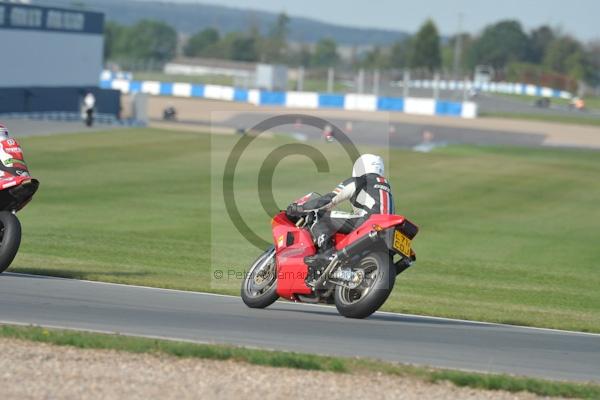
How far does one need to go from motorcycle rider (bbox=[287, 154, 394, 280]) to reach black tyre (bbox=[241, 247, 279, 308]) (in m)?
0.48

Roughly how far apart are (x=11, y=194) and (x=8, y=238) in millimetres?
544

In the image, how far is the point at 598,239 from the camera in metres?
25.1

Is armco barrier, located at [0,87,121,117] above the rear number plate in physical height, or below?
below

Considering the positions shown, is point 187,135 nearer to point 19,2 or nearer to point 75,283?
point 19,2

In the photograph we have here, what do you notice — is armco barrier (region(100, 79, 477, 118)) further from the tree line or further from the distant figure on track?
the tree line

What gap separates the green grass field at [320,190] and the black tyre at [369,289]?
86.3 inches

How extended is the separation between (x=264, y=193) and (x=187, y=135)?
61.3ft

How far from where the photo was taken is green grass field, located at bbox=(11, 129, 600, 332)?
49.8 feet

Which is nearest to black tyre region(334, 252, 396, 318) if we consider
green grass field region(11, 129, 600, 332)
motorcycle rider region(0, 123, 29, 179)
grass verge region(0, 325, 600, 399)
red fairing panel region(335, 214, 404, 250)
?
red fairing panel region(335, 214, 404, 250)

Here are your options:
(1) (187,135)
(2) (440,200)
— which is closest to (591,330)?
(2) (440,200)

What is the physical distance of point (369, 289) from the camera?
34.4 feet

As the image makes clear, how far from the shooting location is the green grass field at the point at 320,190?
15.2m

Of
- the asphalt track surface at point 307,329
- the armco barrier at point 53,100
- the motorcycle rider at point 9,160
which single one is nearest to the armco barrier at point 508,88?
the armco barrier at point 53,100
